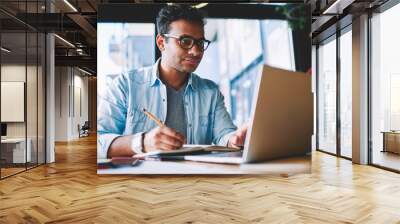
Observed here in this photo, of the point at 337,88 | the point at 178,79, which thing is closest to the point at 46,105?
the point at 178,79

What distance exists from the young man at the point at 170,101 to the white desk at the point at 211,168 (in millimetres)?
271

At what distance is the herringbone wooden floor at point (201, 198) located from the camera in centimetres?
396

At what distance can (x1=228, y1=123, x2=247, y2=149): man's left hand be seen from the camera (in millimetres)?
6096

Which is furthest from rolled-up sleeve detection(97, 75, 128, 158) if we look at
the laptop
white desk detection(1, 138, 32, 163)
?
white desk detection(1, 138, 32, 163)

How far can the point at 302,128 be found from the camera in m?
6.27

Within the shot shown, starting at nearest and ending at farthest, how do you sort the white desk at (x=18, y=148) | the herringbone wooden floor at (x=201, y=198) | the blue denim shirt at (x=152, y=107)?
the herringbone wooden floor at (x=201, y=198) < the blue denim shirt at (x=152, y=107) < the white desk at (x=18, y=148)

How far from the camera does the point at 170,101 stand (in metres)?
6.14

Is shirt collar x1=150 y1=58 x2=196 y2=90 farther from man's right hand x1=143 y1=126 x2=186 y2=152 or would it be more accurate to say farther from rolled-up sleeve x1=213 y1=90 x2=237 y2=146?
man's right hand x1=143 y1=126 x2=186 y2=152

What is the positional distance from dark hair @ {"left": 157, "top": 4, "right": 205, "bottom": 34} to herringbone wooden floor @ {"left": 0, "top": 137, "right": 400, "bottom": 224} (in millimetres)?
2503

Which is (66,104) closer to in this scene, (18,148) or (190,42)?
(18,148)

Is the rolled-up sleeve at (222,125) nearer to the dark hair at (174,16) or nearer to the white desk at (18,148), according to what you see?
the dark hair at (174,16)

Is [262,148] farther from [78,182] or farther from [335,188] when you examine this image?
[78,182]

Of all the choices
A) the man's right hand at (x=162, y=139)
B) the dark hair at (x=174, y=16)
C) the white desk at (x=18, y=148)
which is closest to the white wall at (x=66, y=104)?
the white desk at (x=18, y=148)

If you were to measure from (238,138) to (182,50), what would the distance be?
5.52 ft
